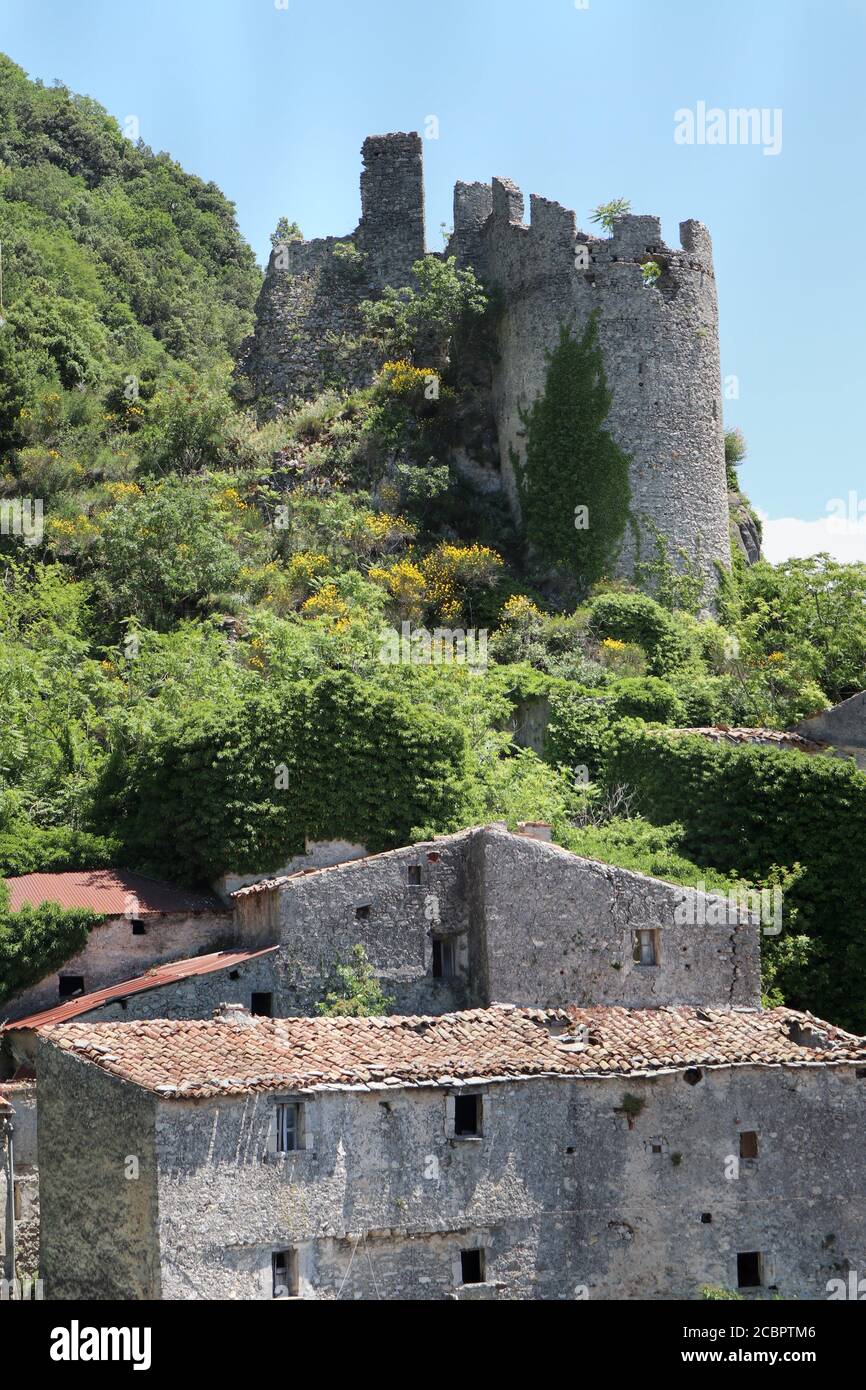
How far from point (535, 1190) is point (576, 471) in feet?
82.6

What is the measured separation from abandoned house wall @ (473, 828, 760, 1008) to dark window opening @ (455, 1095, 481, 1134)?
3898 millimetres

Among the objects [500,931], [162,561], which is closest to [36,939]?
[500,931]

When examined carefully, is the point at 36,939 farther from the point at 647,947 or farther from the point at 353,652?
the point at 353,652

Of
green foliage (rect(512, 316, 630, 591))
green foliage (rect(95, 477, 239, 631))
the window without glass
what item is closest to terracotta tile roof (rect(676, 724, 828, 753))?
green foliage (rect(512, 316, 630, 591))

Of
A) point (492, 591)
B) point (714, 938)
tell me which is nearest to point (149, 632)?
point (492, 591)

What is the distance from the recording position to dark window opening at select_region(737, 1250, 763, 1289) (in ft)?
93.3

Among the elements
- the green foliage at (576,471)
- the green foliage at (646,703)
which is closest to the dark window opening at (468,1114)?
the green foliage at (646,703)

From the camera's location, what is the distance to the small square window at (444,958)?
106ft

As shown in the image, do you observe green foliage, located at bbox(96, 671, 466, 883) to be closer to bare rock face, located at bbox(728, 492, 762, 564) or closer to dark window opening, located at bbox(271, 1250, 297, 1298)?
dark window opening, located at bbox(271, 1250, 297, 1298)

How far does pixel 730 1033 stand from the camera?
3045 centimetres

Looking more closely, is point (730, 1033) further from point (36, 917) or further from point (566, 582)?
point (566, 582)

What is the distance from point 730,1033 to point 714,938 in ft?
8.56

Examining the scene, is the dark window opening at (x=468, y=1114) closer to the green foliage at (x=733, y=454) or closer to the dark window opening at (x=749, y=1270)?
the dark window opening at (x=749, y=1270)

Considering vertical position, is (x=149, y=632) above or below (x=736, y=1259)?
above
